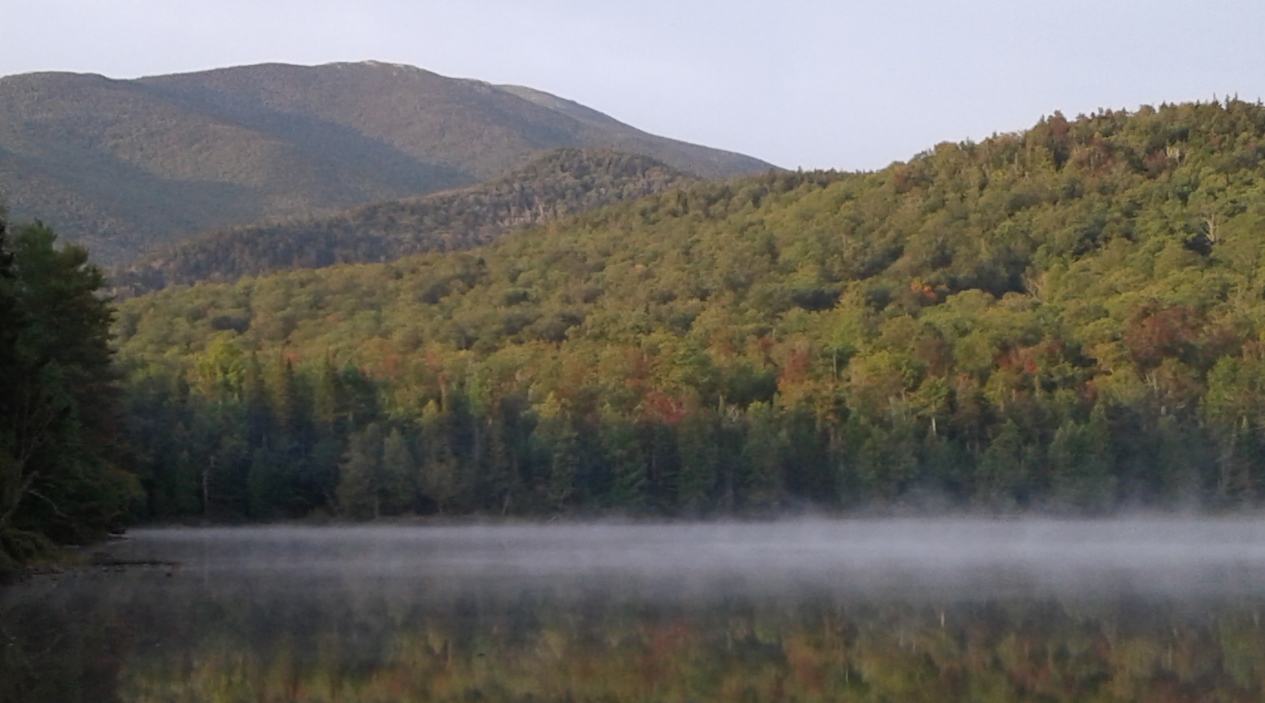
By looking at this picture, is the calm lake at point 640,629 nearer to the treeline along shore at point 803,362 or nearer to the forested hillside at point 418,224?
the treeline along shore at point 803,362

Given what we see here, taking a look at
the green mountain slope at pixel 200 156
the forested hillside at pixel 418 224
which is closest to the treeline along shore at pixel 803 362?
the forested hillside at pixel 418 224

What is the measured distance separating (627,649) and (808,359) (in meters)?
Answer: 56.5

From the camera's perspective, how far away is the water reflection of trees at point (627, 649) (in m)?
16.2

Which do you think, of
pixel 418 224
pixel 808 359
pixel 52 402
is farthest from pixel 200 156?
pixel 52 402

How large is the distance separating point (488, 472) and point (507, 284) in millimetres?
41055

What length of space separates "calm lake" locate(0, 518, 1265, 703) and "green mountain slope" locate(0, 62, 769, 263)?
94.8 m

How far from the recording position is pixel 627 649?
19281 mm

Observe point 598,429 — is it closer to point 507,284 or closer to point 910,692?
point 507,284

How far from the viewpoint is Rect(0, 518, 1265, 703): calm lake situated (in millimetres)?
16422

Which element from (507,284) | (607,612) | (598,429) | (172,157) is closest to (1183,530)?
(598,429)

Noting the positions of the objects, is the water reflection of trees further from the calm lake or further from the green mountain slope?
the green mountain slope

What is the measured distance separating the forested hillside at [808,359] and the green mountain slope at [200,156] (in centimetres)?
3218

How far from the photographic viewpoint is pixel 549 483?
63594 mm

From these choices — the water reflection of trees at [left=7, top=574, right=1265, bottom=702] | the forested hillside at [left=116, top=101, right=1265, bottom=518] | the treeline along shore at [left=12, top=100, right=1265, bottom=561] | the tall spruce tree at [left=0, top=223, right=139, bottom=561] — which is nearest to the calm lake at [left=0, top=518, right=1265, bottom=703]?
the water reflection of trees at [left=7, top=574, right=1265, bottom=702]
